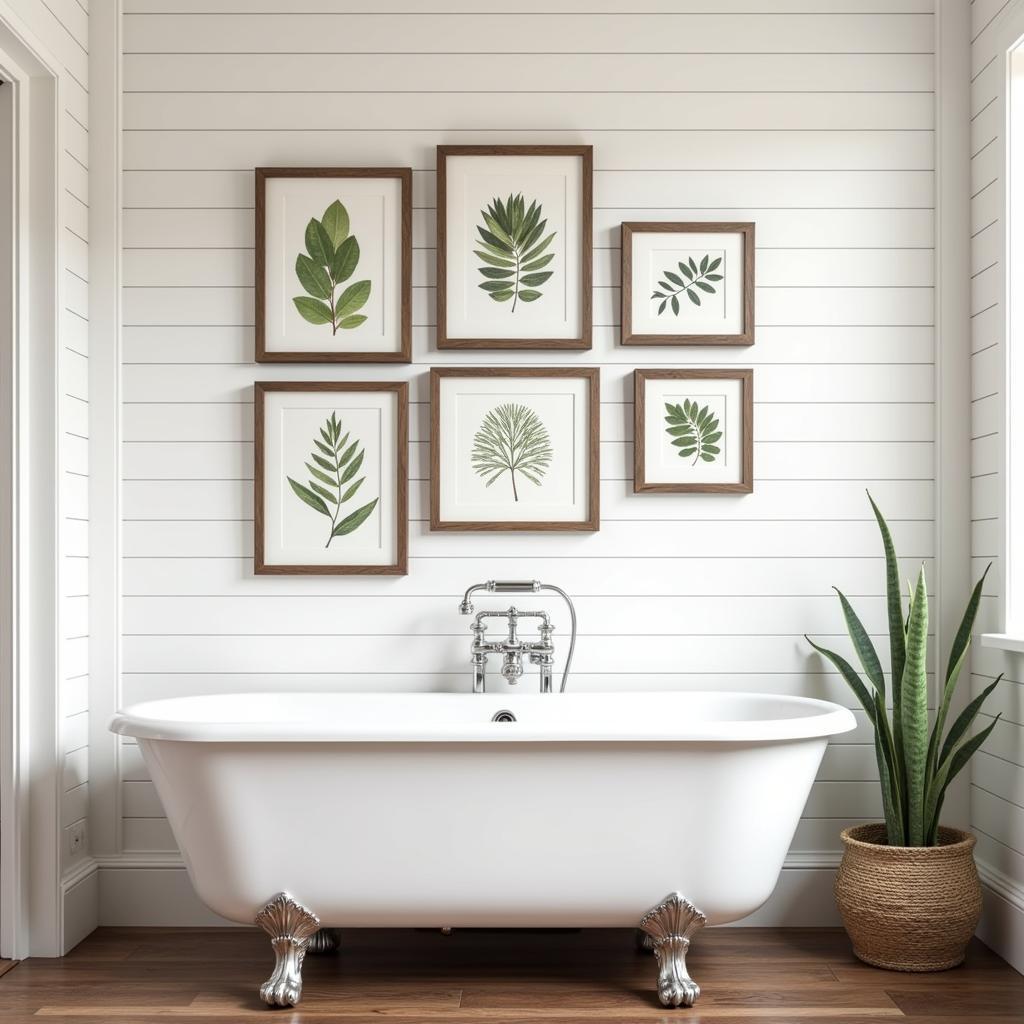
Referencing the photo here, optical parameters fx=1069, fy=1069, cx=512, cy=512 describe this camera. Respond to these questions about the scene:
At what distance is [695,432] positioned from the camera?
2.99 metres

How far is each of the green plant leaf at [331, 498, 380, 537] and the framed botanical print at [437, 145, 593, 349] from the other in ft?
1.87

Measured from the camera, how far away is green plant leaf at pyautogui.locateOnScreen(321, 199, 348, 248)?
300cm

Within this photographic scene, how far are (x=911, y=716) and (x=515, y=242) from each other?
1.63 metres

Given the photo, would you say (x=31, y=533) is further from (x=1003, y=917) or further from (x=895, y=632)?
(x=1003, y=917)

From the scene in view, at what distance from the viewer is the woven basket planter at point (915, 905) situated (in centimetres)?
255

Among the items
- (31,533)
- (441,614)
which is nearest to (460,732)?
(441,614)

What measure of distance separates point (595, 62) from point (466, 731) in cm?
193

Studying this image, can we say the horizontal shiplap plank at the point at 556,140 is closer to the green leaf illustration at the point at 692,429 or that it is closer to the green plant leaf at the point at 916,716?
the green leaf illustration at the point at 692,429

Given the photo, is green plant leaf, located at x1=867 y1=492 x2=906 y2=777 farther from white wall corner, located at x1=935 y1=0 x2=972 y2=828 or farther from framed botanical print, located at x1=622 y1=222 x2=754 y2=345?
framed botanical print, located at x1=622 y1=222 x2=754 y2=345

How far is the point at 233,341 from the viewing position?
3.02 metres

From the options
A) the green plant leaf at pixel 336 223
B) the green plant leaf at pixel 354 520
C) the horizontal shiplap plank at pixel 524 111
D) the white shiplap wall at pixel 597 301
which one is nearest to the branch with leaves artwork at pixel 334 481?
the green plant leaf at pixel 354 520

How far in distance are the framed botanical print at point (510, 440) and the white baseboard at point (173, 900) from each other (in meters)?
1.16

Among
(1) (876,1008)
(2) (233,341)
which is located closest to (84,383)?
(2) (233,341)

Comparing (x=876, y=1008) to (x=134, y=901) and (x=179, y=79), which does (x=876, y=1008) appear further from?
(x=179, y=79)
